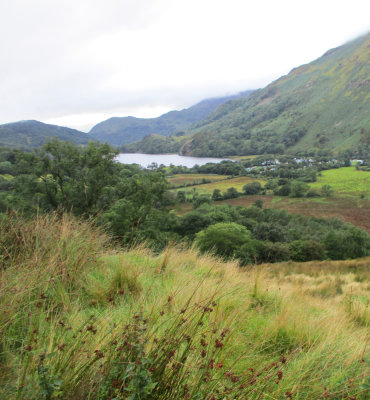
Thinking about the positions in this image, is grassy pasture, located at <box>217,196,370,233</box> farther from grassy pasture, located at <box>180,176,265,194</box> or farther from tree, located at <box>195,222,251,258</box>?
tree, located at <box>195,222,251,258</box>

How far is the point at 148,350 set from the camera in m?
1.85

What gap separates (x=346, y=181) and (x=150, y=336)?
4222 inches

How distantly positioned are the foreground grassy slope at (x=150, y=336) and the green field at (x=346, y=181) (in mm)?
89051

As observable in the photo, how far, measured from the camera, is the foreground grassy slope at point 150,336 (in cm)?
156

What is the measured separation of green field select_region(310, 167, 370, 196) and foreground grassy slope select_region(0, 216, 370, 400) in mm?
89051

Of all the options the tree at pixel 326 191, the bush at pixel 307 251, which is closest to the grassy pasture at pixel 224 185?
the tree at pixel 326 191

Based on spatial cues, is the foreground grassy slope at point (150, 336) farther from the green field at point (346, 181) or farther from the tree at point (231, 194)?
the green field at point (346, 181)

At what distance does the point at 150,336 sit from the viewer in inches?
72.9

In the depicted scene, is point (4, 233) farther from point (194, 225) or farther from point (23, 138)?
point (23, 138)

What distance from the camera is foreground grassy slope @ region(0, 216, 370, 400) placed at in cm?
156

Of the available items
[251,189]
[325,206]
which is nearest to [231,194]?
[251,189]

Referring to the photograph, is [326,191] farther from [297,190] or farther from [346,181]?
[346,181]

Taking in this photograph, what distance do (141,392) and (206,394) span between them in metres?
0.50

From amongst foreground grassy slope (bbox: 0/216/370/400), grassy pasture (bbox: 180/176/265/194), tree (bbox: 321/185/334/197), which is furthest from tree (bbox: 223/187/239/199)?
foreground grassy slope (bbox: 0/216/370/400)
